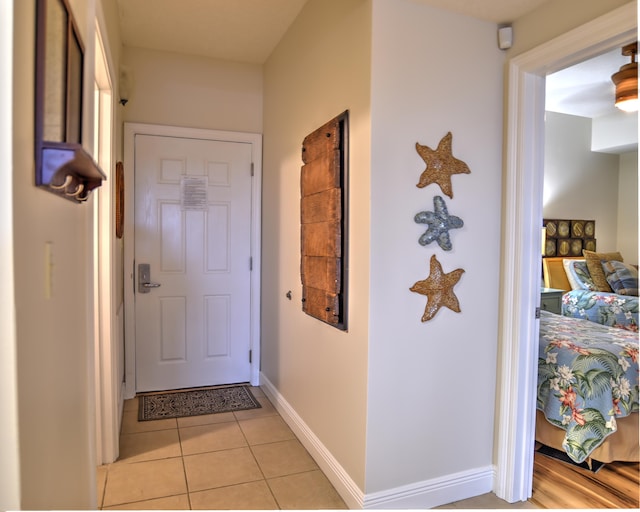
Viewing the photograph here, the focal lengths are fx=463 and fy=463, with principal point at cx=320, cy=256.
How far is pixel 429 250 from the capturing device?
208 centimetres

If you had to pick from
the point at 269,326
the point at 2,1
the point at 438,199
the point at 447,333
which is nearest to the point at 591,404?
the point at 447,333

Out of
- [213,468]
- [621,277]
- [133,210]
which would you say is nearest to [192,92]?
[133,210]

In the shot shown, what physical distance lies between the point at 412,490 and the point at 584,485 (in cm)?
100

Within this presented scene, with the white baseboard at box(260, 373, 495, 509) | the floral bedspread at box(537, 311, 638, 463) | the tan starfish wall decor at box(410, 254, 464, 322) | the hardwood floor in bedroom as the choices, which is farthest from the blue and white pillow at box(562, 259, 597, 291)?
the tan starfish wall decor at box(410, 254, 464, 322)

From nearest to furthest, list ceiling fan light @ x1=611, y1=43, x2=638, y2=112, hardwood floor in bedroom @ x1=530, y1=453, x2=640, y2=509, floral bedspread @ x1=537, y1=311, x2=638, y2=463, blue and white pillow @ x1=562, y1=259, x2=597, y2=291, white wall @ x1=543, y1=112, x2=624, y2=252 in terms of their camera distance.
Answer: hardwood floor in bedroom @ x1=530, y1=453, x2=640, y2=509 → floral bedspread @ x1=537, y1=311, x2=638, y2=463 → ceiling fan light @ x1=611, y1=43, x2=638, y2=112 → blue and white pillow @ x1=562, y1=259, x2=597, y2=291 → white wall @ x1=543, y1=112, x2=624, y2=252

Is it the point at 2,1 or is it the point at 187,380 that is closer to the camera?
the point at 2,1

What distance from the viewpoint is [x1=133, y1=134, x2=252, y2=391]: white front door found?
11.4ft

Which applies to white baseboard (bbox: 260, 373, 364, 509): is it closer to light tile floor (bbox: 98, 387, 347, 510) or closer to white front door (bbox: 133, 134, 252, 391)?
light tile floor (bbox: 98, 387, 347, 510)

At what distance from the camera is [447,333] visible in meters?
2.13

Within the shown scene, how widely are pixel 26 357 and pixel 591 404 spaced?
260cm

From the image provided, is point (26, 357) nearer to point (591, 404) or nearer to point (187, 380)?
point (591, 404)

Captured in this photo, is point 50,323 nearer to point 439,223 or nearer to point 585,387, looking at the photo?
point 439,223

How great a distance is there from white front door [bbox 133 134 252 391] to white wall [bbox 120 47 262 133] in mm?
154

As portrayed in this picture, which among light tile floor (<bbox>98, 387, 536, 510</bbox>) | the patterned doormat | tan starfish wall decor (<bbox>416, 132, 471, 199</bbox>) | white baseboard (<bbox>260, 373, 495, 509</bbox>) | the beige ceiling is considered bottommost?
light tile floor (<bbox>98, 387, 536, 510</bbox>)
